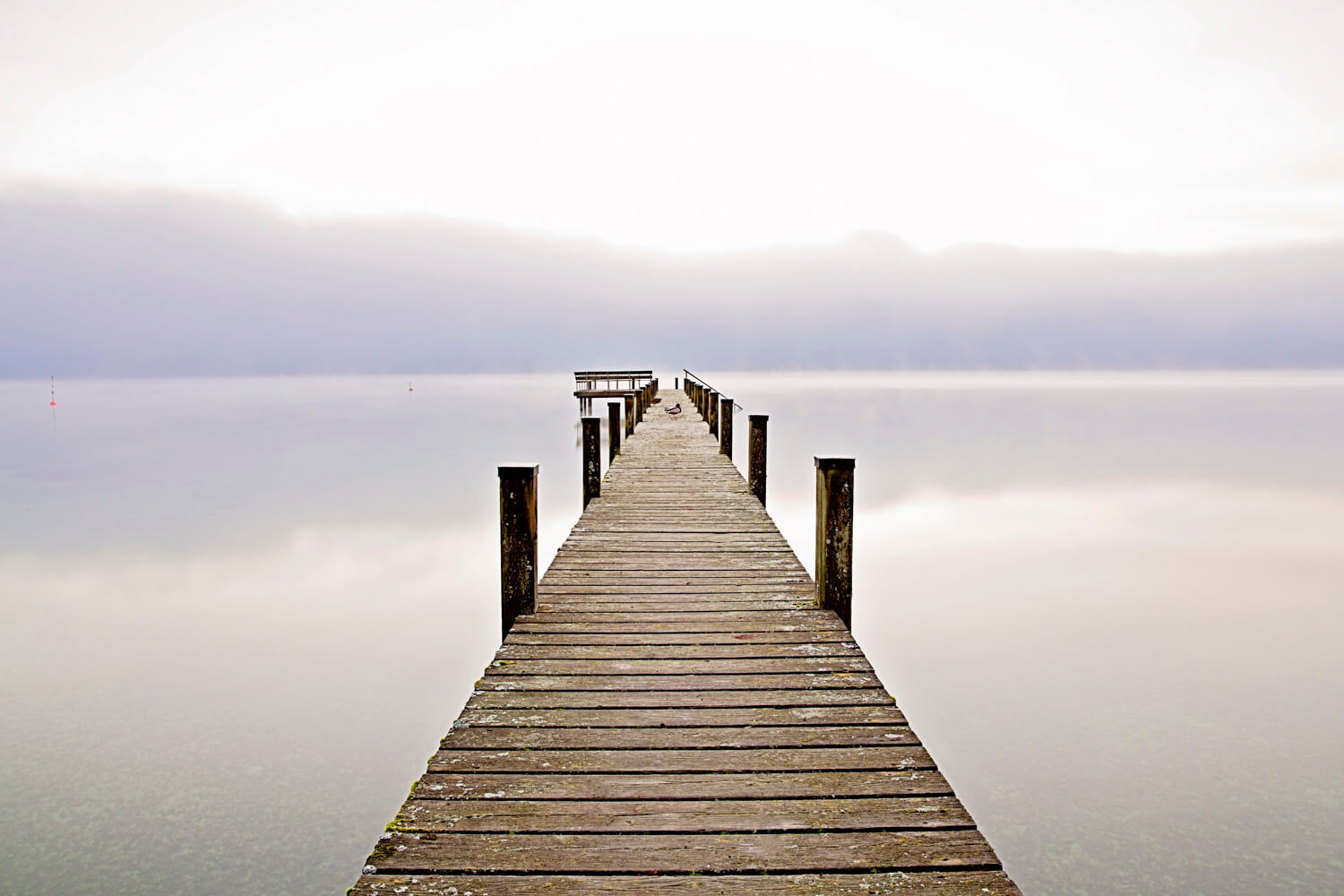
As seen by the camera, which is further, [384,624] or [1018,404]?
[1018,404]

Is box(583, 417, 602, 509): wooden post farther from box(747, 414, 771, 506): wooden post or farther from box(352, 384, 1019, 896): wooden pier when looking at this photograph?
box(352, 384, 1019, 896): wooden pier

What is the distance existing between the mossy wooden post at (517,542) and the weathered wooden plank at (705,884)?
247 cm

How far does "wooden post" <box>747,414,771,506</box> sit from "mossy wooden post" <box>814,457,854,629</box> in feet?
13.5

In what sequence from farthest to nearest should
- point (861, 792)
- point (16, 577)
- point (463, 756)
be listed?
1. point (16, 577)
2. point (463, 756)
3. point (861, 792)

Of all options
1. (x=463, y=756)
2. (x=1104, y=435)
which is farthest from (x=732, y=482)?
(x=1104, y=435)

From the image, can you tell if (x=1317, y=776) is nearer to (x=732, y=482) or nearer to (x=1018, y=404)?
(x=732, y=482)

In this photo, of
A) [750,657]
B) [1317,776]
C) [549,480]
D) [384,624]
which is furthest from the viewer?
[549,480]

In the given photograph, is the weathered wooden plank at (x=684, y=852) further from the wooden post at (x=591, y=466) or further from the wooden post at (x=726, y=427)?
the wooden post at (x=726, y=427)

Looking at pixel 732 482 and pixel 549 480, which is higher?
pixel 732 482

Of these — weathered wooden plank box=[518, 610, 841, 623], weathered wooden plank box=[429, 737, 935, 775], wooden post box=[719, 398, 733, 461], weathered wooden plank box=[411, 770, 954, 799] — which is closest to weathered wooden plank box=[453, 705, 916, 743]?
weathered wooden plank box=[429, 737, 935, 775]

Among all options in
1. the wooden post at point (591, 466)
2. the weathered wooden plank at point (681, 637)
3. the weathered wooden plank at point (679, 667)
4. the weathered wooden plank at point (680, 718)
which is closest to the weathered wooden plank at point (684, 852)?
the weathered wooden plank at point (680, 718)

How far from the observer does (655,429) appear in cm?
1844

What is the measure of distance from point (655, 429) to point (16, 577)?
12.3m

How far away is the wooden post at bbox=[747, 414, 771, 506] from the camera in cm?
945
